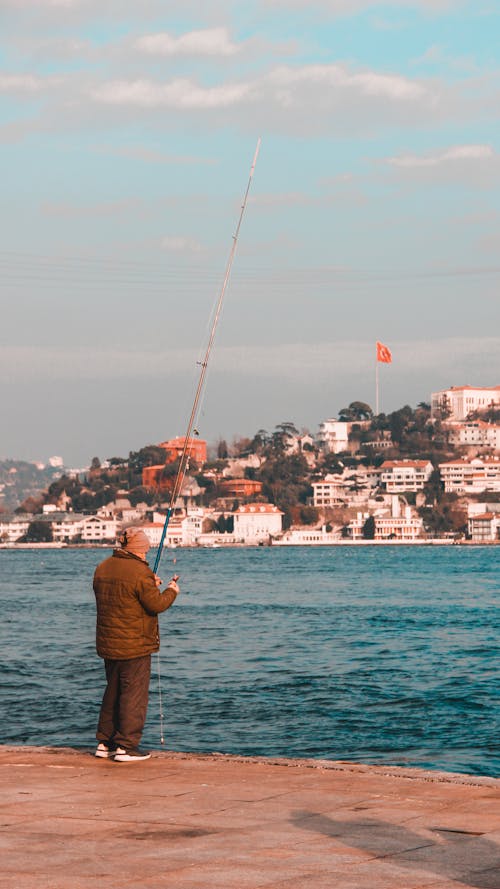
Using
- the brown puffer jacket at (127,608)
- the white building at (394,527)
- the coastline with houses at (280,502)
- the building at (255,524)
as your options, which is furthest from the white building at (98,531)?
the brown puffer jacket at (127,608)

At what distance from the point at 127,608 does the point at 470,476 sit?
6691 inches

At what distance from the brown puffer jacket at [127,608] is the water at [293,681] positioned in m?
3.29

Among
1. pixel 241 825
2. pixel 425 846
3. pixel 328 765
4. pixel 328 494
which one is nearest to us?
pixel 425 846

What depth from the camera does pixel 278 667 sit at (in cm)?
1825

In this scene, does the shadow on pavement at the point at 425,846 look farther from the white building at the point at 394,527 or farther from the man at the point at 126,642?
the white building at the point at 394,527

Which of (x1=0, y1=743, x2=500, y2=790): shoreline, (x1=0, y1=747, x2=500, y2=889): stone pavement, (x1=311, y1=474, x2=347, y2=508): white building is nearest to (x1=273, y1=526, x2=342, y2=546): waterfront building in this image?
(x1=311, y1=474, x2=347, y2=508): white building

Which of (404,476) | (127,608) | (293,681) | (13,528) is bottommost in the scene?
(13,528)

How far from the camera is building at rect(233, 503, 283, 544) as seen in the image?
159000 mm

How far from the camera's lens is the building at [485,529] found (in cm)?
15475

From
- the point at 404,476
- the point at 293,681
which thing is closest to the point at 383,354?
the point at 404,476

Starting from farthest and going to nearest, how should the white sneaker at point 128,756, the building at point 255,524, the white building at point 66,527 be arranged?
the white building at point 66,527
the building at point 255,524
the white sneaker at point 128,756

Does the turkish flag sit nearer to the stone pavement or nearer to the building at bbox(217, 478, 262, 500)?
the building at bbox(217, 478, 262, 500)

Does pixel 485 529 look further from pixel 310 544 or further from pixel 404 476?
pixel 404 476

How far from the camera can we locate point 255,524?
159000 millimetres
